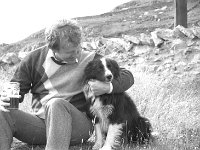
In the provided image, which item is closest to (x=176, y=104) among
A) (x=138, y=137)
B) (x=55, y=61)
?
(x=138, y=137)

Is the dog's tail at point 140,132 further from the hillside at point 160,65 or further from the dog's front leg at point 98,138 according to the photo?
the dog's front leg at point 98,138

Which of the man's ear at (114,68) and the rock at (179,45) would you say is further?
the rock at (179,45)

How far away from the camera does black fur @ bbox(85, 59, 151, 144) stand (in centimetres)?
411

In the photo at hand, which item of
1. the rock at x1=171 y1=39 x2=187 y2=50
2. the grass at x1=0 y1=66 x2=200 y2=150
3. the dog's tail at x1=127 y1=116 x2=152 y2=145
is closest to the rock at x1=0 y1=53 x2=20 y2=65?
the grass at x1=0 y1=66 x2=200 y2=150

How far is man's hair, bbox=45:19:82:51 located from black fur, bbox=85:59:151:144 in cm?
37

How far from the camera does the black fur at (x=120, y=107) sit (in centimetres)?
411

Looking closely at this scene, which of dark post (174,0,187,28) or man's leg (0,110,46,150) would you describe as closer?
man's leg (0,110,46,150)

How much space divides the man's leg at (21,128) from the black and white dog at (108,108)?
22.9 inches

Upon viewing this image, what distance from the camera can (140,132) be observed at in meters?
4.44

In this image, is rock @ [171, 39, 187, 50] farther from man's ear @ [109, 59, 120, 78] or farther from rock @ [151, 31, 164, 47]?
man's ear @ [109, 59, 120, 78]

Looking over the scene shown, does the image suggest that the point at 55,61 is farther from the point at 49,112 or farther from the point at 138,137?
the point at 138,137

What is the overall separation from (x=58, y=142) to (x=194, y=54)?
4991 mm

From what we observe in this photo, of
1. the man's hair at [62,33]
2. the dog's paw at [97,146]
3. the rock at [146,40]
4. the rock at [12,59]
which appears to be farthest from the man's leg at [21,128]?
the rock at [12,59]

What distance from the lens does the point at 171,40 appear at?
8.47 m
